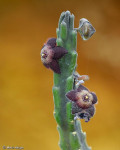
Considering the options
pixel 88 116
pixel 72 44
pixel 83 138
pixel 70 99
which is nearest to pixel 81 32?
pixel 72 44

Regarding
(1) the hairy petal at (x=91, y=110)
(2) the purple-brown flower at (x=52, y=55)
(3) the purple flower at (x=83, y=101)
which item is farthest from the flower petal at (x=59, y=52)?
(1) the hairy petal at (x=91, y=110)

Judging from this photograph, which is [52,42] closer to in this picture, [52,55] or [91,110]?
[52,55]

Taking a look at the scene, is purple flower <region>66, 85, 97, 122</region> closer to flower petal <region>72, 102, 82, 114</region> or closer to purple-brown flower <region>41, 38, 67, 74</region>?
flower petal <region>72, 102, 82, 114</region>

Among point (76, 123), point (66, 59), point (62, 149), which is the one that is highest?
point (66, 59)

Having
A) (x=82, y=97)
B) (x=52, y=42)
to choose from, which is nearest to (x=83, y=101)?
(x=82, y=97)

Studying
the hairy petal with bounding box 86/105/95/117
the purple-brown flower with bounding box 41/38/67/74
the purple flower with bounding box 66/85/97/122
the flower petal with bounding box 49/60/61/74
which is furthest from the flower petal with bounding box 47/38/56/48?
the hairy petal with bounding box 86/105/95/117

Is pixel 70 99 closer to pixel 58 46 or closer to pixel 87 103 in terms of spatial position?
pixel 87 103
